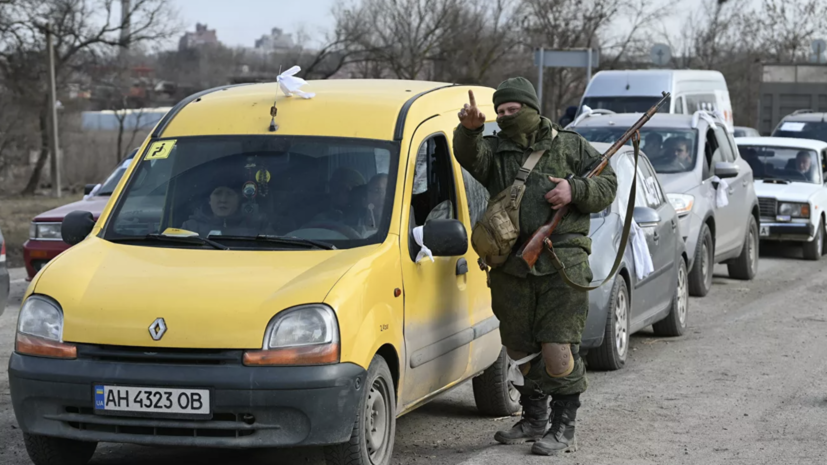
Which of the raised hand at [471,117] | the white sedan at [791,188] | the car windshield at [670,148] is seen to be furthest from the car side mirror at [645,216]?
the white sedan at [791,188]

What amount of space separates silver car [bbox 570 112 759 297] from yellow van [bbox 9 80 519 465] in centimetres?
618

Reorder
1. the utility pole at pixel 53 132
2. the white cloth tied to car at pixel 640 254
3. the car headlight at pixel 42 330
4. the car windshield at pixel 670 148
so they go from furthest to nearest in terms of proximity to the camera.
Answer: the utility pole at pixel 53 132 < the car windshield at pixel 670 148 < the white cloth tied to car at pixel 640 254 < the car headlight at pixel 42 330

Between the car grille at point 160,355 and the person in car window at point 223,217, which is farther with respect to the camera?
the person in car window at point 223,217

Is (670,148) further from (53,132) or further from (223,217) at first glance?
(53,132)

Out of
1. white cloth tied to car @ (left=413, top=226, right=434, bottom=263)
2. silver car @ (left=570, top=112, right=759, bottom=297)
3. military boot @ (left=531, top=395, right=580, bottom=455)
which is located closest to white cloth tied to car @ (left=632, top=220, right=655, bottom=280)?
military boot @ (left=531, top=395, right=580, bottom=455)

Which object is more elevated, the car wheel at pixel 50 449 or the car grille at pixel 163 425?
the car grille at pixel 163 425

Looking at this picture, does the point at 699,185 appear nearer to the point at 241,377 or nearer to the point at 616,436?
the point at 616,436

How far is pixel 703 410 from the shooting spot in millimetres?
7379

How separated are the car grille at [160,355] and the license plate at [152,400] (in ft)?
0.40

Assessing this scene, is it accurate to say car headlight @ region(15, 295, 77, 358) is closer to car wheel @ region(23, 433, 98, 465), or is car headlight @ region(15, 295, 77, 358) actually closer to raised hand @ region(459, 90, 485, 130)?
car wheel @ region(23, 433, 98, 465)

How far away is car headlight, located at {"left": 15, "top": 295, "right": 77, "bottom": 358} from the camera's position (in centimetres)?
505

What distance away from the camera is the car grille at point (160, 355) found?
490 centimetres

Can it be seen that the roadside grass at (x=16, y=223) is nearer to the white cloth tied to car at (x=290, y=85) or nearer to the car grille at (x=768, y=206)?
the car grille at (x=768, y=206)

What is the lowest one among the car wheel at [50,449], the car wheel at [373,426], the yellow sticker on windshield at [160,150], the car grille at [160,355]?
the car wheel at [50,449]
